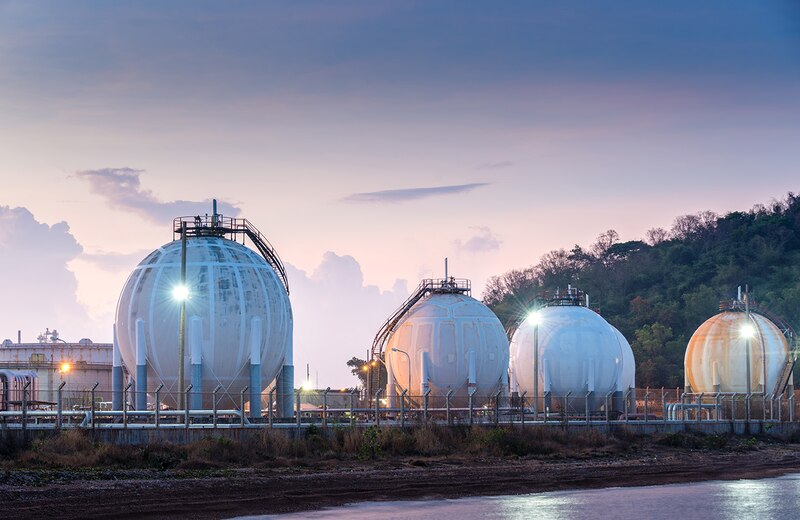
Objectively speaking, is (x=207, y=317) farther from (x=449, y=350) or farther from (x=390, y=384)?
(x=390, y=384)

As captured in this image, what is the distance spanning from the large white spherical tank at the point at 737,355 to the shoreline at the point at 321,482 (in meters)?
32.3

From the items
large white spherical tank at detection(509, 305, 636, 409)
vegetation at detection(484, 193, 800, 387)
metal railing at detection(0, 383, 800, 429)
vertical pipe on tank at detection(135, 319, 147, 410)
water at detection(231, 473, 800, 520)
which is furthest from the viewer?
vegetation at detection(484, 193, 800, 387)

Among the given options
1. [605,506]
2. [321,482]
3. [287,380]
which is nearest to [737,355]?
[287,380]

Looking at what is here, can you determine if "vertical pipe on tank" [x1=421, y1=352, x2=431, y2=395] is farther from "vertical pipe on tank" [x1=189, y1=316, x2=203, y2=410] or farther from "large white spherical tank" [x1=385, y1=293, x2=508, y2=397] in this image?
"vertical pipe on tank" [x1=189, y1=316, x2=203, y2=410]

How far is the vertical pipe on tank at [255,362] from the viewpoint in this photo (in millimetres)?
54250

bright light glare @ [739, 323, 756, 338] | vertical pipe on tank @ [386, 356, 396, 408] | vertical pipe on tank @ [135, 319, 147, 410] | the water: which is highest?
bright light glare @ [739, 323, 756, 338]

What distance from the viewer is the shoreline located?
2727 cm

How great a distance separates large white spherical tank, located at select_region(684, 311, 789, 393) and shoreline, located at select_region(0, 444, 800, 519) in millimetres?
32298

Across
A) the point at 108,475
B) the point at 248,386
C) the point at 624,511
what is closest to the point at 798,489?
the point at 624,511

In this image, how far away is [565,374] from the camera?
2825 inches

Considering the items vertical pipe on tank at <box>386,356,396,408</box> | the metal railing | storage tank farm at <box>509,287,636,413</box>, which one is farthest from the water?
storage tank farm at <box>509,287,636,413</box>

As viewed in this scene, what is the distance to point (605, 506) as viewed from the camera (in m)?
29.0

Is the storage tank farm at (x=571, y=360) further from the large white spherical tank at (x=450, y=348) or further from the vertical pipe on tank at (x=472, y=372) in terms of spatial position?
the vertical pipe on tank at (x=472, y=372)

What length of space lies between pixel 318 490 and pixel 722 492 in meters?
10.7
